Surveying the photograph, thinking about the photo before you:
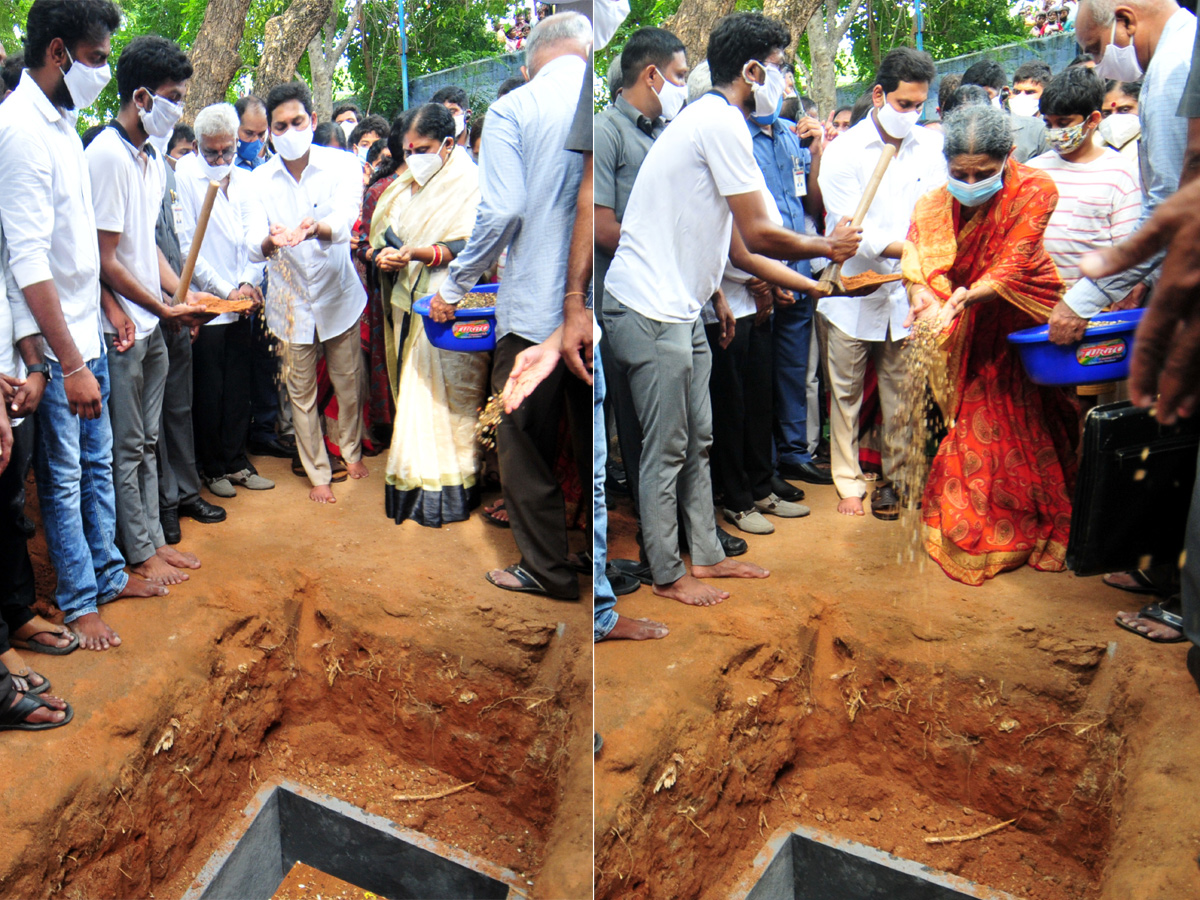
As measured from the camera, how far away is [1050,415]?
1672 millimetres

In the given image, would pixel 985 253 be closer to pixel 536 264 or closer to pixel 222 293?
pixel 536 264

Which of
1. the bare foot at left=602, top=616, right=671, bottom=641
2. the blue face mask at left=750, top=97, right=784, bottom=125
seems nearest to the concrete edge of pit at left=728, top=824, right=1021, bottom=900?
the bare foot at left=602, top=616, right=671, bottom=641

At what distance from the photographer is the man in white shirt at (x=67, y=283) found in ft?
5.93

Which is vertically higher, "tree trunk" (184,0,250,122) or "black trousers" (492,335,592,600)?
"tree trunk" (184,0,250,122)

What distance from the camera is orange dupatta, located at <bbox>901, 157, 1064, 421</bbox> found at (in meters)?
1.54

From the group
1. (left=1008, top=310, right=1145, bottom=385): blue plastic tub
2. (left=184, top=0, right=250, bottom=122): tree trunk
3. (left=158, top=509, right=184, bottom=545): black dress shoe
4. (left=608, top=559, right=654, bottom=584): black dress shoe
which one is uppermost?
(left=184, top=0, right=250, bottom=122): tree trunk

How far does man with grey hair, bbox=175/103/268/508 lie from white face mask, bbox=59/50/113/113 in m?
0.22

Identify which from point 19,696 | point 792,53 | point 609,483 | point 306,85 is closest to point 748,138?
point 792,53

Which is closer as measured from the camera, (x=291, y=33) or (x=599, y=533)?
(x=599, y=533)

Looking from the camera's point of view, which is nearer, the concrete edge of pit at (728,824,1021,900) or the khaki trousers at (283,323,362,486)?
the concrete edge of pit at (728,824,1021,900)

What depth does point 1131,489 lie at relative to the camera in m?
1.21

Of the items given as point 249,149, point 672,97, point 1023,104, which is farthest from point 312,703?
point 1023,104

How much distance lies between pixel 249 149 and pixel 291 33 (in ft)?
1.08

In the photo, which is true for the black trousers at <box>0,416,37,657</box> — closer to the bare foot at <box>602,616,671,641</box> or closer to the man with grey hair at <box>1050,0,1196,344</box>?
the bare foot at <box>602,616,671,641</box>
